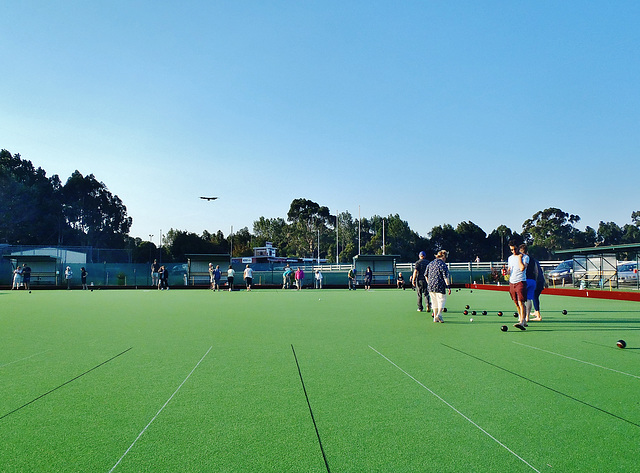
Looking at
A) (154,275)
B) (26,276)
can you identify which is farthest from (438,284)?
(26,276)

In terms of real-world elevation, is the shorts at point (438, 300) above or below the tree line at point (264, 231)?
below

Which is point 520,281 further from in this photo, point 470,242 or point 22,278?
point 470,242

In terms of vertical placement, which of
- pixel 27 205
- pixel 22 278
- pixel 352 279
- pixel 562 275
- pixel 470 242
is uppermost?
pixel 27 205

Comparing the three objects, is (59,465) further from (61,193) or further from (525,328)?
(61,193)

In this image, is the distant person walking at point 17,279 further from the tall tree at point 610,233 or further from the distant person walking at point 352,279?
the tall tree at point 610,233

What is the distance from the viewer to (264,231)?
122 meters

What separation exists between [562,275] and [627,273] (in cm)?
391

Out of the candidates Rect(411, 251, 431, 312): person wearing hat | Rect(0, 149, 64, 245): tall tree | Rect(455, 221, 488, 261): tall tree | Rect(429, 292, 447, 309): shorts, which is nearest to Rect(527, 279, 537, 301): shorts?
Rect(429, 292, 447, 309): shorts

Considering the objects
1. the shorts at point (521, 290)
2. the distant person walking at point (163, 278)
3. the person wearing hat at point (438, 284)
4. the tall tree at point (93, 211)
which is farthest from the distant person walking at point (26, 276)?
the tall tree at point (93, 211)

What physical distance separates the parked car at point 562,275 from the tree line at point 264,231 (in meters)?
39.2

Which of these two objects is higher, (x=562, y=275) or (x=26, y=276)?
(x=26, y=276)

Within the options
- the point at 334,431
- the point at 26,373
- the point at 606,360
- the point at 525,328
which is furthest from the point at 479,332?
the point at 26,373

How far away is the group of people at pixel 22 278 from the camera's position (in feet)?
108

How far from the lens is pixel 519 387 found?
575 cm
